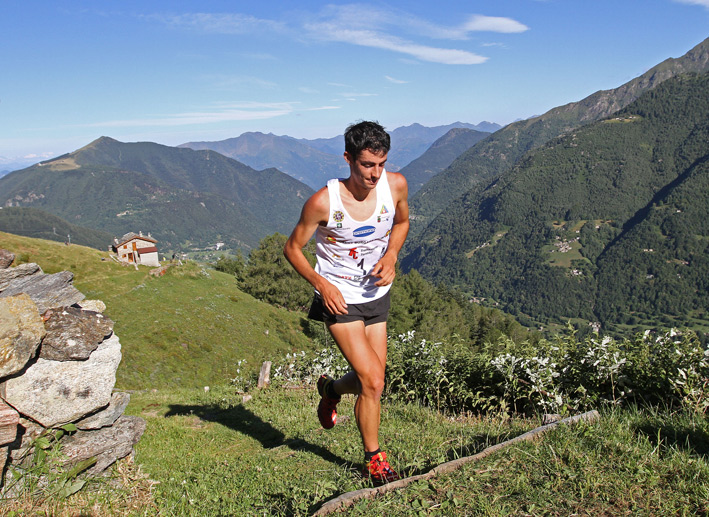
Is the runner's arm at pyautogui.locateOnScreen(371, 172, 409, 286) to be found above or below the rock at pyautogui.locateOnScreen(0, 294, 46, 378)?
above

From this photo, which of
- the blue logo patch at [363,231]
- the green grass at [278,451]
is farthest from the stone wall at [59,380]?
the blue logo patch at [363,231]

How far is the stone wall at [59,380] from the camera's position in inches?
132

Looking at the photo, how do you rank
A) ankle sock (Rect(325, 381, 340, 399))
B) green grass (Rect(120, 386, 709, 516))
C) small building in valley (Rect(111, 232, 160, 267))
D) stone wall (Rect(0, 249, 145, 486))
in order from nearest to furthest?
green grass (Rect(120, 386, 709, 516)) → stone wall (Rect(0, 249, 145, 486)) → ankle sock (Rect(325, 381, 340, 399)) → small building in valley (Rect(111, 232, 160, 267))

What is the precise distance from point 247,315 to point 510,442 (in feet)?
133

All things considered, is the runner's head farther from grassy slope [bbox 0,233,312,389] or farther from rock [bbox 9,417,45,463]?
grassy slope [bbox 0,233,312,389]

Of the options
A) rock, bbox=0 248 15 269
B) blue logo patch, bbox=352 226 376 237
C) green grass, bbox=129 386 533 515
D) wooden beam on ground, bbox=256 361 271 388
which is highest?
blue logo patch, bbox=352 226 376 237

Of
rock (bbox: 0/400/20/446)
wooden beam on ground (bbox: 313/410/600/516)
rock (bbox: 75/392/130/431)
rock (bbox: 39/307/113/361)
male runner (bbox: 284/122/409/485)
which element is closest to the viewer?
wooden beam on ground (bbox: 313/410/600/516)

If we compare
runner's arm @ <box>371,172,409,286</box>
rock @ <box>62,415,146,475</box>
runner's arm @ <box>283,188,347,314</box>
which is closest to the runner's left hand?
runner's arm @ <box>371,172,409,286</box>

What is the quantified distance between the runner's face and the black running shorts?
1.05 meters

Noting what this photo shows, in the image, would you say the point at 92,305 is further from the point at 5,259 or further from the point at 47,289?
the point at 5,259

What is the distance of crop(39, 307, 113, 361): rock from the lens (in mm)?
3610

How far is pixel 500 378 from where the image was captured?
6.13m

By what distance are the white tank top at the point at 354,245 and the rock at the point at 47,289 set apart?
7.83 ft

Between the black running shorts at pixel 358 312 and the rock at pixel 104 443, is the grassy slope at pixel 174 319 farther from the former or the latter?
the black running shorts at pixel 358 312
